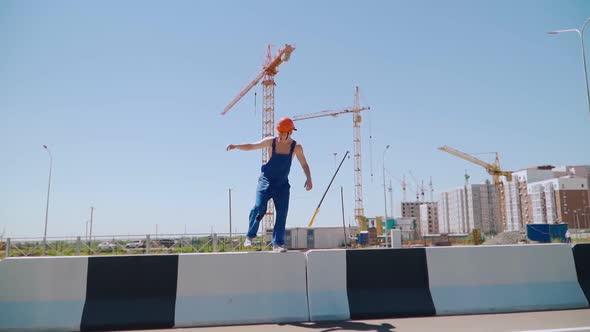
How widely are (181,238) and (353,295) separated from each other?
16284mm

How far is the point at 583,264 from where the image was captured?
5266 mm

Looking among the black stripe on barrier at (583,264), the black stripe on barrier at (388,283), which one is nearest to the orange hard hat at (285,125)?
the black stripe on barrier at (388,283)

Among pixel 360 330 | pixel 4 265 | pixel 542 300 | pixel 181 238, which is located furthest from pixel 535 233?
pixel 4 265

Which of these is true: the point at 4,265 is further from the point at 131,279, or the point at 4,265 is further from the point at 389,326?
the point at 389,326

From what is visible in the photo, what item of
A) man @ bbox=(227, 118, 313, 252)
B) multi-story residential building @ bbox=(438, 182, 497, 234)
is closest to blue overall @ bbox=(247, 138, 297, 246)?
man @ bbox=(227, 118, 313, 252)

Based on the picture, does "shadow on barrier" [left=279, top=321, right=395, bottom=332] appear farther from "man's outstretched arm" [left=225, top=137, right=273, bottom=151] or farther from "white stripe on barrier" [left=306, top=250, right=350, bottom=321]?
"man's outstretched arm" [left=225, top=137, right=273, bottom=151]

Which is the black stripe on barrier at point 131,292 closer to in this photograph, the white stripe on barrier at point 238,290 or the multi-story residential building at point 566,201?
the white stripe on barrier at point 238,290

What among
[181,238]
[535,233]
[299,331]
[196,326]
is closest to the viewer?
[299,331]

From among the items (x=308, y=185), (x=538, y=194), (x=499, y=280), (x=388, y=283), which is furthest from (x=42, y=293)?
(x=538, y=194)

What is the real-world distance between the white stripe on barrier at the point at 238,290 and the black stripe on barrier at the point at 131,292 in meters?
0.14

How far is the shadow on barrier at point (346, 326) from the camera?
4.09m

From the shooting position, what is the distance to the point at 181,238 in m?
19.7

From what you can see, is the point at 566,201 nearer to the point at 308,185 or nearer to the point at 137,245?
the point at 137,245

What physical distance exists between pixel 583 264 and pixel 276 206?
13.3 ft
